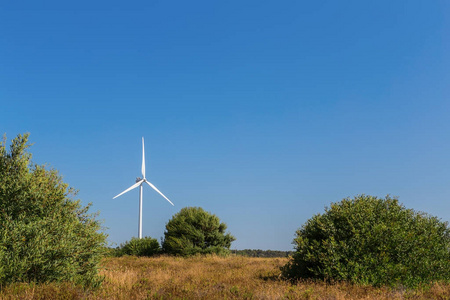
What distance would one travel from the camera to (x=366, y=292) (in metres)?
14.6

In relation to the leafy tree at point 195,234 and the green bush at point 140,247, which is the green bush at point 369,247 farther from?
the green bush at point 140,247

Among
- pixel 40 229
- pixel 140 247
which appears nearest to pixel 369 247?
pixel 40 229

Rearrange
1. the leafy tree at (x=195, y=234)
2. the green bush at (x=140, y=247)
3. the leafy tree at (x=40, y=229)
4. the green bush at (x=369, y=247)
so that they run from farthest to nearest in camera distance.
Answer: the green bush at (x=140, y=247) < the leafy tree at (x=195, y=234) < the green bush at (x=369, y=247) < the leafy tree at (x=40, y=229)

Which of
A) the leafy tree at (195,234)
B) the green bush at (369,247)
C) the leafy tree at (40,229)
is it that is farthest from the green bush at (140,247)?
the leafy tree at (40,229)

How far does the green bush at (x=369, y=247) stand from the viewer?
16.6 metres

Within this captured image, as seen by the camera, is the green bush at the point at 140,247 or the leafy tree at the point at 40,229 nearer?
the leafy tree at the point at 40,229

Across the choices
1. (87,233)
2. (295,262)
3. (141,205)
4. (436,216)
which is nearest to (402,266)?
(295,262)

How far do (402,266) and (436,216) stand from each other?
28.0ft

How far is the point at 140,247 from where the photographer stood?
41.2 meters

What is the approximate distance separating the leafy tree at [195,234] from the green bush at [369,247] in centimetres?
2020

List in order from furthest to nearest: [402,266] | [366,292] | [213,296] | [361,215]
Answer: [361,215], [402,266], [366,292], [213,296]

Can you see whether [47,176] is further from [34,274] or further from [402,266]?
[402,266]

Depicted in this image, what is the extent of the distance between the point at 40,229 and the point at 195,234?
26.4m

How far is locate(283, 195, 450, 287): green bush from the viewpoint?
1661 cm
